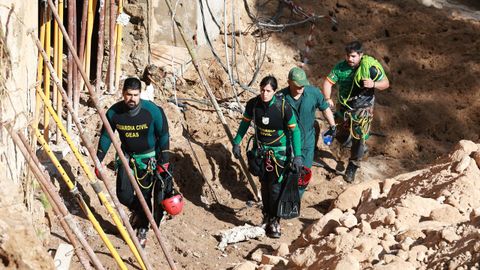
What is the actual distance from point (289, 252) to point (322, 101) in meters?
1.85

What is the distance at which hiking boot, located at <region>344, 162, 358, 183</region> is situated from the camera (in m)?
11.0

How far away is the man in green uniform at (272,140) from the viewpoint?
905cm

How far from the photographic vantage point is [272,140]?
30.3 feet

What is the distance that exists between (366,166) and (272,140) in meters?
2.70

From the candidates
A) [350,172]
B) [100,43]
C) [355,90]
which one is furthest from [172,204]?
[350,172]

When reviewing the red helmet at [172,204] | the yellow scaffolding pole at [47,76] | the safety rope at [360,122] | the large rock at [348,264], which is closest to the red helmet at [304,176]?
the safety rope at [360,122]

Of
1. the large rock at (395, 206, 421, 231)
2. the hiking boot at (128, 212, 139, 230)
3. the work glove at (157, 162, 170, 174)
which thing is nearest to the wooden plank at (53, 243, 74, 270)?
the hiking boot at (128, 212, 139, 230)

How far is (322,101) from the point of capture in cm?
977

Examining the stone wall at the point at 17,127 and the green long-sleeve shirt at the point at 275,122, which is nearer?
the stone wall at the point at 17,127

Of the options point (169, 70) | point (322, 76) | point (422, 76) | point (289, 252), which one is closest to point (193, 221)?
point (289, 252)

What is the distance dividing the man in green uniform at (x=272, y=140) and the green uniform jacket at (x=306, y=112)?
353mm

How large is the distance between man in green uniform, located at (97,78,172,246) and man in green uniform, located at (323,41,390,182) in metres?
2.30

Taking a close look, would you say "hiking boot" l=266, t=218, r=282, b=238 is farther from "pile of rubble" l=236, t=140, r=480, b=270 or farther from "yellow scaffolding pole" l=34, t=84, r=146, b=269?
"yellow scaffolding pole" l=34, t=84, r=146, b=269

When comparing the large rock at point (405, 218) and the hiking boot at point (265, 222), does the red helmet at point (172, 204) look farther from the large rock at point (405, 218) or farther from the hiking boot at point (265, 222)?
the large rock at point (405, 218)
